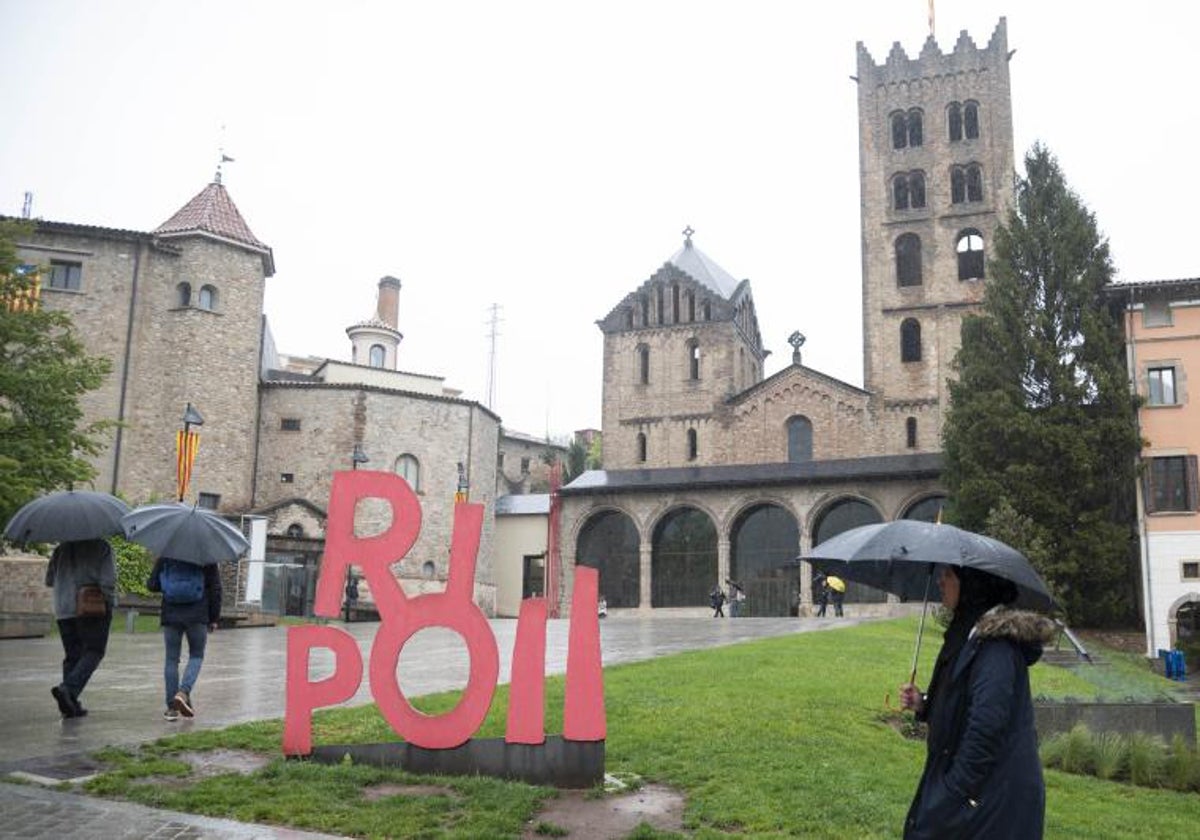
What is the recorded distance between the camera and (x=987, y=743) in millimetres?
4102

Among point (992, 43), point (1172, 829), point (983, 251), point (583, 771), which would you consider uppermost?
point (992, 43)

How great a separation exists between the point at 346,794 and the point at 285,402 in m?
39.5

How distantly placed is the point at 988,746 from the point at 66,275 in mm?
41314

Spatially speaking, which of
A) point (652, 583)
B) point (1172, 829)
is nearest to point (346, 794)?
point (1172, 829)

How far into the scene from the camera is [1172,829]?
26.5 feet

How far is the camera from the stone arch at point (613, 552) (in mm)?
45344

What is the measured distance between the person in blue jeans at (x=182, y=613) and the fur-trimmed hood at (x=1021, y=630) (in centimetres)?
720

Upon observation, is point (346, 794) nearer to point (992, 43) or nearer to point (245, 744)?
point (245, 744)

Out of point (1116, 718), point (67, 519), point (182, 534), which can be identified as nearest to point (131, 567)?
point (67, 519)

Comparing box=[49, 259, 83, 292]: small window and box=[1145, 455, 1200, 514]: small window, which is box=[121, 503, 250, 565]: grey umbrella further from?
box=[49, 259, 83, 292]: small window

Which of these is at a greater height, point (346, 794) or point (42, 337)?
point (42, 337)

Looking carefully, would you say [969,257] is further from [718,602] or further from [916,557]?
[916,557]

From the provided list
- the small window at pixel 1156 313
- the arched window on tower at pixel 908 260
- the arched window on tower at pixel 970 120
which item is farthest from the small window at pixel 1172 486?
the arched window on tower at pixel 970 120

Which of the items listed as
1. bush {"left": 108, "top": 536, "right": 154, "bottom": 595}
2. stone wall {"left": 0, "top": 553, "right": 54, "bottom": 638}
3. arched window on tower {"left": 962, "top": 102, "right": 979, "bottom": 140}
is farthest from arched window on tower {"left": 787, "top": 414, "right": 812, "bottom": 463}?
stone wall {"left": 0, "top": 553, "right": 54, "bottom": 638}
